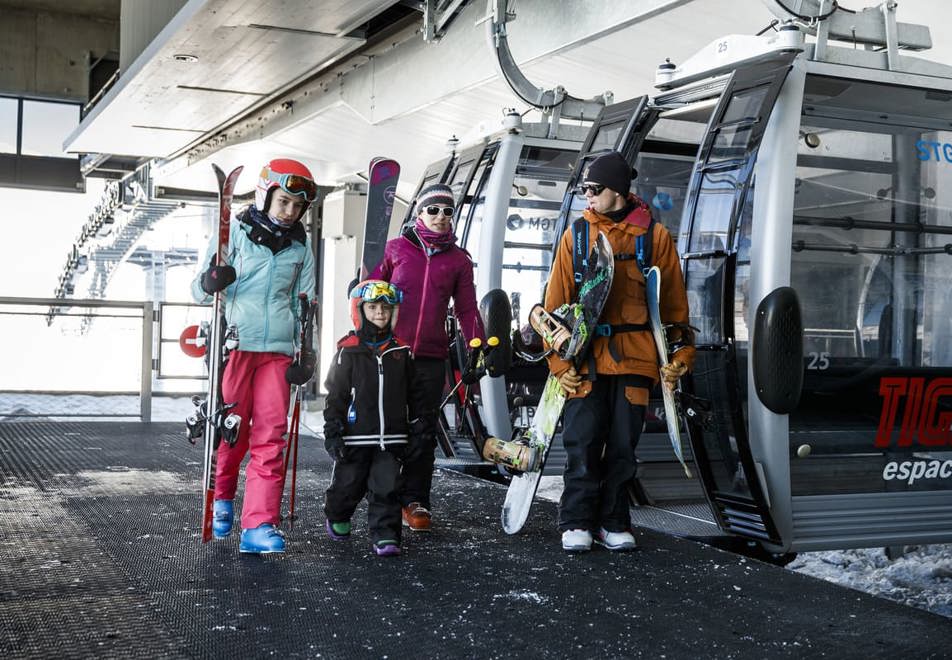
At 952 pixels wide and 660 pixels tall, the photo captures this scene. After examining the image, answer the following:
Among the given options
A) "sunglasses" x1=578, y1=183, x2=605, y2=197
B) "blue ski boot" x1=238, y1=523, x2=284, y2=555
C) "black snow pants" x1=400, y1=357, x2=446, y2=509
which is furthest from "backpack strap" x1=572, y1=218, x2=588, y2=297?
"blue ski boot" x1=238, y1=523, x2=284, y2=555

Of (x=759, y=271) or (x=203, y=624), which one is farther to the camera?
(x=759, y=271)

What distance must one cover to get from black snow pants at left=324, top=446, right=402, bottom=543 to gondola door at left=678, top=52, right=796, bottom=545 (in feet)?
4.37

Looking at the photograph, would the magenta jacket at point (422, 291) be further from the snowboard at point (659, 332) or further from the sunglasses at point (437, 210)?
the snowboard at point (659, 332)

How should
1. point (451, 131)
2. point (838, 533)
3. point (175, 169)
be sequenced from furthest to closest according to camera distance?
point (175, 169) → point (451, 131) → point (838, 533)

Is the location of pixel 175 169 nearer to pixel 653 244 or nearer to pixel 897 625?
pixel 653 244

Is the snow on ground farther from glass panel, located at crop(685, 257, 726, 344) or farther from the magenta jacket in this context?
the magenta jacket

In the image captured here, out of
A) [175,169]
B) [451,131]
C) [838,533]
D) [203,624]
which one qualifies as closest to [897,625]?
[838,533]

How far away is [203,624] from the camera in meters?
3.37

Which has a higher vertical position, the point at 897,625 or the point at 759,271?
the point at 759,271

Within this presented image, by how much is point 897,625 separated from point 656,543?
1.44m

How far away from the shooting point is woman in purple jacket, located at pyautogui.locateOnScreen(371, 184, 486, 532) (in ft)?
17.2

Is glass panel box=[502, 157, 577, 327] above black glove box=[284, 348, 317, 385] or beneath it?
above

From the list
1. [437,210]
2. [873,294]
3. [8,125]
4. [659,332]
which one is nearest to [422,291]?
[437,210]

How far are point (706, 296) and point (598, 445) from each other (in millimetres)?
785
